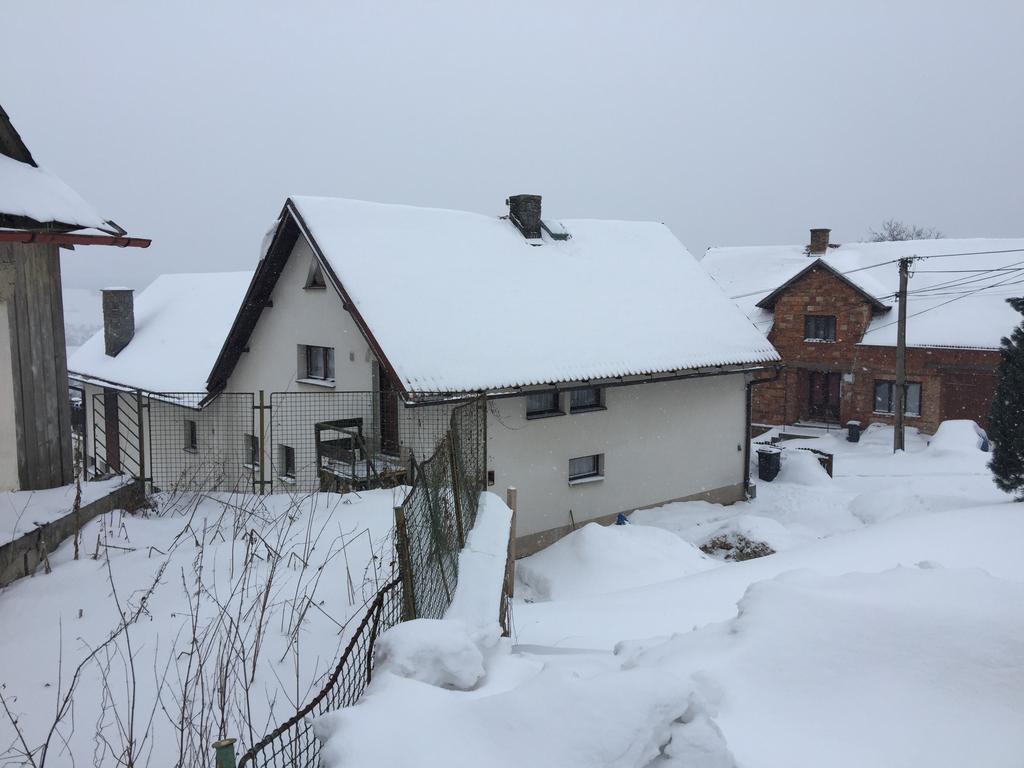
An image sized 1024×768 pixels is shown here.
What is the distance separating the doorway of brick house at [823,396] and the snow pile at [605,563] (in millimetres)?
17171

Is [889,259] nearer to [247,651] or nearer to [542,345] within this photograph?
[542,345]

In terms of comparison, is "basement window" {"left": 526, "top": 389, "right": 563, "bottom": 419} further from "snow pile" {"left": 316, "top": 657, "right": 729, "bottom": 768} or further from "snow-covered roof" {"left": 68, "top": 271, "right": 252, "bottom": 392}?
"snow pile" {"left": 316, "top": 657, "right": 729, "bottom": 768}

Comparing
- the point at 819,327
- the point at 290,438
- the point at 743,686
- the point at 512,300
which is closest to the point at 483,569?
the point at 743,686

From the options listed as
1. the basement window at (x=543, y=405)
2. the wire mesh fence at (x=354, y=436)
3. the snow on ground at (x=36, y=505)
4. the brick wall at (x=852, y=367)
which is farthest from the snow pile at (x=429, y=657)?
the brick wall at (x=852, y=367)

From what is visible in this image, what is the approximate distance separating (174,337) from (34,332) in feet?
45.0

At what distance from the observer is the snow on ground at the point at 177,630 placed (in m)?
3.72

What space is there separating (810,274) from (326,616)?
79.3 ft

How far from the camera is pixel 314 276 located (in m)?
13.7

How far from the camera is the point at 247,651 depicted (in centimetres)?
436

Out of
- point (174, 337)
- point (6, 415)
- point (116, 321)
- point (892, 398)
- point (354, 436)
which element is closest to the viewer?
point (6, 415)

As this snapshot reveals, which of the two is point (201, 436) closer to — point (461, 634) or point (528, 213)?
point (528, 213)

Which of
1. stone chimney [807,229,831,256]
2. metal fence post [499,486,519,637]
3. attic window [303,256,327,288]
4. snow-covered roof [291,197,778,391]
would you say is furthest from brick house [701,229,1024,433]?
metal fence post [499,486,519,637]

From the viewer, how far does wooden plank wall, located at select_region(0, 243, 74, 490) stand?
756 cm

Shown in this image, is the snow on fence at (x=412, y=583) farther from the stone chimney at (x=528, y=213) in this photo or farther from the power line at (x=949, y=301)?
the power line at (x=949, y=301)
